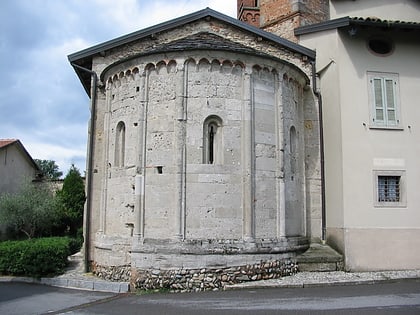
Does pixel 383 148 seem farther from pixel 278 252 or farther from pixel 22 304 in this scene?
pixel 22 304

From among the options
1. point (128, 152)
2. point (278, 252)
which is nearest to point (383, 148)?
point (278, 252)

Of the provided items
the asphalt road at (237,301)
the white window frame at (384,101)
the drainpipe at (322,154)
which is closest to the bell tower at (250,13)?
the drainpipe at (322,154)

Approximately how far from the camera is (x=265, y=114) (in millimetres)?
11984

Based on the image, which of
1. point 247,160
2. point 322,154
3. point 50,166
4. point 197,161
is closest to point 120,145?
point 197,161

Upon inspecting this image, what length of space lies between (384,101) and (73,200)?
17307mm

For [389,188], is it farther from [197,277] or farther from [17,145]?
[17,145]

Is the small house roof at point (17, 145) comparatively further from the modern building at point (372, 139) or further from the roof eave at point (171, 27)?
the modern building at point (372, 139)

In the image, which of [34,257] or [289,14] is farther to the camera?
Answer: [289,14]

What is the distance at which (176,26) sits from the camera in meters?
14.3

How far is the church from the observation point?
11070 millimetres

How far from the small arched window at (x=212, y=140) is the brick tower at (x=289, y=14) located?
708cm

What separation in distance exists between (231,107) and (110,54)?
5.17 metres

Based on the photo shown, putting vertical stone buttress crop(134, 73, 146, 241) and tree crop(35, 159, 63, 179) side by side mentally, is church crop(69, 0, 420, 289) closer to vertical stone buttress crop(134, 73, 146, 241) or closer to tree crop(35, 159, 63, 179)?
vertical stone buttress crop(134, 73, 146, 241)

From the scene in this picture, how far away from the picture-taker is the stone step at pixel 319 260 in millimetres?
12242
